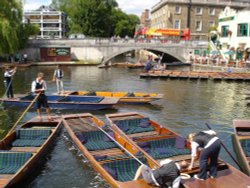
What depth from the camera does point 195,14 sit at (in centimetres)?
7312

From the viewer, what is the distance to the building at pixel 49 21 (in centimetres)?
10865

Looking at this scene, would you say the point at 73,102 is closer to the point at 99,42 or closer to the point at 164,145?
the point at 164,145

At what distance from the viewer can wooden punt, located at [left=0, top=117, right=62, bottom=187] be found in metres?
10.4

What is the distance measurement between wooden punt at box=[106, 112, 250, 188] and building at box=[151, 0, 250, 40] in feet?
195

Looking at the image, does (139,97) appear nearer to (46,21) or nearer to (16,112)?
(16,112)

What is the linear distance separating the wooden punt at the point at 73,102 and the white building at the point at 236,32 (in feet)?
109

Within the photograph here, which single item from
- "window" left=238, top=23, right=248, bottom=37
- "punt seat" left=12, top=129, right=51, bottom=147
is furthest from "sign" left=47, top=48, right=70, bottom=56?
"punt seat" left=12, top=129, right=51, bottom=147

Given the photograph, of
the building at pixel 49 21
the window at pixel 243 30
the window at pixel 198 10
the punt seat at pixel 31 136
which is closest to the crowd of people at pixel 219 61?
the window at pixel 243 30

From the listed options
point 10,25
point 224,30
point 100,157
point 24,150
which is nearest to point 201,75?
point 224,30

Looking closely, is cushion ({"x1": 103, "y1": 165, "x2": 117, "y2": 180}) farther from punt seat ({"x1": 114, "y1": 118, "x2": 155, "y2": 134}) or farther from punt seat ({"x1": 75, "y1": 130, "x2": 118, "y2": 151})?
punt seat ({"x1": 114, "y1": 118, "x2": 155, "y2": 134})

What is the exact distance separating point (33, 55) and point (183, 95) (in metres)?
32.4

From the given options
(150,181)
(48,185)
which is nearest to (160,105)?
(48,185)

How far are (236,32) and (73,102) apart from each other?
3797 cm

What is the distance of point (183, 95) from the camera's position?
89.6ft
